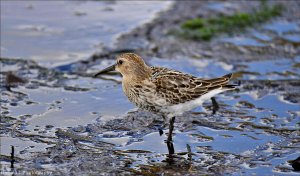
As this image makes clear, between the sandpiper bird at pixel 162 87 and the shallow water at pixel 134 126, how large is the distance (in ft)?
1.63

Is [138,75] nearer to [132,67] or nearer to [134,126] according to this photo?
[132,67]

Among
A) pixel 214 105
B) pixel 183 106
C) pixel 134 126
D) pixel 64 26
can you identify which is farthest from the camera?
pixel 64 26

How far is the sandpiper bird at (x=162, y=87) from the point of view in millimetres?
8258

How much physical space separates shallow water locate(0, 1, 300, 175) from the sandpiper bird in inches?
19.6

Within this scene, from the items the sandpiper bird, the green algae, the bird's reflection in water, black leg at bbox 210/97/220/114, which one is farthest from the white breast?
the green algae

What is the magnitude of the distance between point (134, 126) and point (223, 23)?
18.5ft

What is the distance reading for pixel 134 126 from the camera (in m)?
8.93

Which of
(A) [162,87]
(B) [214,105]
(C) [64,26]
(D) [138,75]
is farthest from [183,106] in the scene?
(C) [64,26]

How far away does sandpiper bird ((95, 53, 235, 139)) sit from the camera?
325 inches

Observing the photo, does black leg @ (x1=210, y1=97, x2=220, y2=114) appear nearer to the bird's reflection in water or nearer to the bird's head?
the bird's reflection in water

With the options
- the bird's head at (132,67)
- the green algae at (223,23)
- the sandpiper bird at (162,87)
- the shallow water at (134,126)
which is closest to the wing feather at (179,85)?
the sandpiper bird at (162,87)

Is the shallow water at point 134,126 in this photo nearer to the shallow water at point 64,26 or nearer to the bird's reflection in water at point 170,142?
the bird's reflection in water at point 170,142

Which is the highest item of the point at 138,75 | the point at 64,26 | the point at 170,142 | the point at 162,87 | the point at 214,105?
the point at 64,26

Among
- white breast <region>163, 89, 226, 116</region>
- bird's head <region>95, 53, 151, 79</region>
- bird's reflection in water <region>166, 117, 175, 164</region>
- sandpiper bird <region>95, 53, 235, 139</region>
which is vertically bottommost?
bird's reflection in water <region>166, 117, 175, 164</region>
